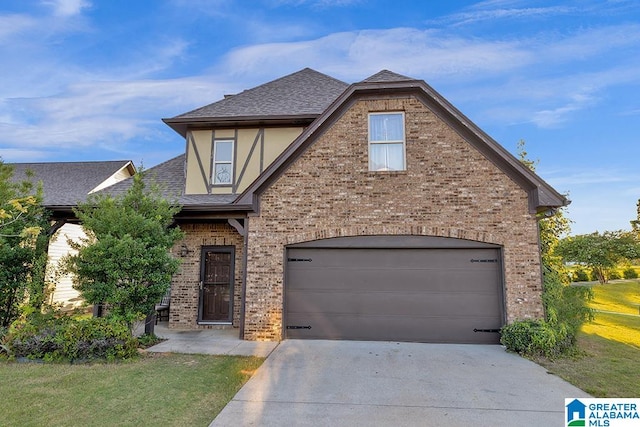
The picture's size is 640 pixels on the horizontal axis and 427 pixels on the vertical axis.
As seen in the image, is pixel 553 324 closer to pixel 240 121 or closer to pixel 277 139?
pixel 277 139

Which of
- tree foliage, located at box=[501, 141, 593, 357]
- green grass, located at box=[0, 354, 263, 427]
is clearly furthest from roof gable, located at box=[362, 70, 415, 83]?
green grass, located at box=[0, 354, 263, 427]

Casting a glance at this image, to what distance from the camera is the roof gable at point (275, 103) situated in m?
9.73

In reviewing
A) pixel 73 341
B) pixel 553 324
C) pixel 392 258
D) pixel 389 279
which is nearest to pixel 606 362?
pixel 553 324

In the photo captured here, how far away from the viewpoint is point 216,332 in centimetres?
858

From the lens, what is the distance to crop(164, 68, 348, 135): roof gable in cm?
973

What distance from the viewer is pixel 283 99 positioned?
10789 millimetres

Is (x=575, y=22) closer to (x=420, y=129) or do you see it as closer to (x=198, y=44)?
(x=420, y=129)

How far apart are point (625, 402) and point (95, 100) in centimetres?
2185

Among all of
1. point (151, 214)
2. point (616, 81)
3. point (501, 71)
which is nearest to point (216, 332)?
point (151, 214)

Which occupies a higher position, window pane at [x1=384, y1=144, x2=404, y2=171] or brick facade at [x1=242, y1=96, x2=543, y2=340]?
window pane at [x1=384, y1=144, x2=404, y2=171]

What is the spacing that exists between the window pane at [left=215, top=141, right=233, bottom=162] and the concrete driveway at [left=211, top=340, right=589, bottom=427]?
6.04 meters

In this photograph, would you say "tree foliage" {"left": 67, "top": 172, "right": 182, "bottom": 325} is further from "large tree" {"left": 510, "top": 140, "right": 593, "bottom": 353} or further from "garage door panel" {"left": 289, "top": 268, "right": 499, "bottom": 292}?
"large tree" {"left": 510, "top": 140, "right": 593, "bottom": 353}

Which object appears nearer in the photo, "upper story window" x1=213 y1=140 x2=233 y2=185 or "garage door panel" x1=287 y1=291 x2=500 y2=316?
"garage door panel" x1=287 y1=291 x2=500 y2=316

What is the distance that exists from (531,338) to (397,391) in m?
3.63
